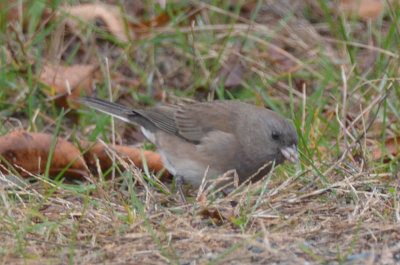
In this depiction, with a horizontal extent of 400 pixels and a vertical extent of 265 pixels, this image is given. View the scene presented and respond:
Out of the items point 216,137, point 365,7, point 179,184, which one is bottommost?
point 179,184

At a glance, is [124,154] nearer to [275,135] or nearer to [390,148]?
[275,135]

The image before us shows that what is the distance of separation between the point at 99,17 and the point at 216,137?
2.03 metres

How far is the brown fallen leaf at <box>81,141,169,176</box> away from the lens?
350 cm

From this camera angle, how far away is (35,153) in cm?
336

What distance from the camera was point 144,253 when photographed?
7.39 feet

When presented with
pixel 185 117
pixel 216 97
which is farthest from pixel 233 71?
pixel 185 117

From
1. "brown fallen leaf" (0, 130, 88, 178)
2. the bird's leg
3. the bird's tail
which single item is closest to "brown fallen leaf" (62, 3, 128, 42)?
the bird's tail

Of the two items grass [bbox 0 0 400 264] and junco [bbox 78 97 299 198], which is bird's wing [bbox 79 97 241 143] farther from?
grass [bbox 0 0 400 264]

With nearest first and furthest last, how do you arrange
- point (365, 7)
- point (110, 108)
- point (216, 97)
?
point (110, 108), point (216, 97), point (365, 7)

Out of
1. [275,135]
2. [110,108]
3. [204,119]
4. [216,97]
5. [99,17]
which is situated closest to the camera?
[275,135]

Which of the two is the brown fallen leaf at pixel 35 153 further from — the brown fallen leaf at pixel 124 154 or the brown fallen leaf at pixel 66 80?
the brown fallen leaf at pixel 66 80

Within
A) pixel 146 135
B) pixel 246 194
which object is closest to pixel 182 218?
pixel 246 194

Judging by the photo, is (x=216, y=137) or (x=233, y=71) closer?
(x=216, y=137)

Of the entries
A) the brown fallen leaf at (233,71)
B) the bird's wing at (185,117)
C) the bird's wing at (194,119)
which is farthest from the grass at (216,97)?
the bird's wing at (194,119)
